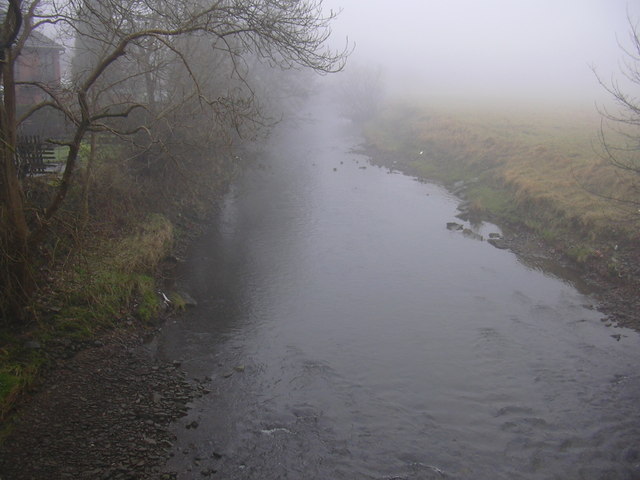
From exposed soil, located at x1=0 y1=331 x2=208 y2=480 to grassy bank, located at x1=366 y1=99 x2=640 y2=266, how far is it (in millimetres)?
14574

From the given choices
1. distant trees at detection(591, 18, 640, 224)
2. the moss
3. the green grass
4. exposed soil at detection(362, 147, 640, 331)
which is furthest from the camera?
exposed soil at detection(362, 147, 640, 331)

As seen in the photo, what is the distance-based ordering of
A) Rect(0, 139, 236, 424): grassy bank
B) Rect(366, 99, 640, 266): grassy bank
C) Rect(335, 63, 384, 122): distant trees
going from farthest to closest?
Rect(335, 63, 384, 122): distant trees
Rect(366, 99, 640, 266): grassy bank
Rect(0, 139, 236, 424): grassy bank

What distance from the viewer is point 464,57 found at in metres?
121

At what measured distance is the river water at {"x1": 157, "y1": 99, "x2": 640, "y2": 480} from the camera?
28.4 ft

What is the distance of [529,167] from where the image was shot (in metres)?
28.0

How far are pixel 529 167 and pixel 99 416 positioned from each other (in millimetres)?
26054

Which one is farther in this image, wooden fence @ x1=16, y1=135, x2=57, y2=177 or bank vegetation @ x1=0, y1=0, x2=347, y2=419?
wooden fence @ x1=16, y1=135, x2=57, y2=177

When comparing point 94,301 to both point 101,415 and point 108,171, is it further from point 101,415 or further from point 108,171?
point 108,171

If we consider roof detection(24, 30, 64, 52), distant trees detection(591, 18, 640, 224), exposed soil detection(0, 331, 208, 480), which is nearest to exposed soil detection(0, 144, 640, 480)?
exposed soil detection(0, 331, 208, 480)

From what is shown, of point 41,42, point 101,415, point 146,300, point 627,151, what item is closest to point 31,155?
point 41,42

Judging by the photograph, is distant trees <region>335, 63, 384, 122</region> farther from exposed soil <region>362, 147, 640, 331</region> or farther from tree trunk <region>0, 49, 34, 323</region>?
tree trunk <region>0, 49, 34, 323</region>

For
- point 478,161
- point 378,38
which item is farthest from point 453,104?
point 378,38

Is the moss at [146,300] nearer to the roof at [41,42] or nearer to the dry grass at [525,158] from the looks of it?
the roof at [41,42]

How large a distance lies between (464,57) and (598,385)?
124 metres
